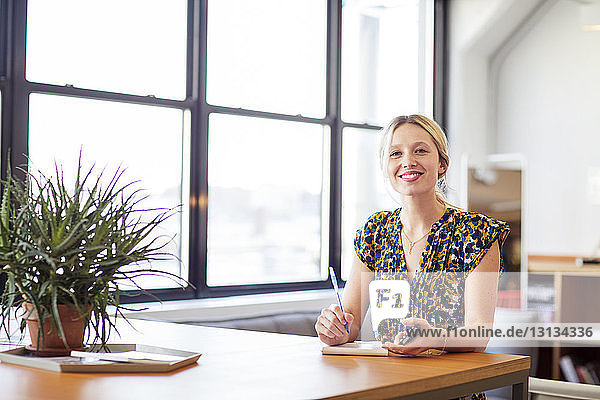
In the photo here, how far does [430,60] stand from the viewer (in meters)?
6.09

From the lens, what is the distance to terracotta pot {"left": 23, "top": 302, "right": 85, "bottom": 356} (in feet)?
5.76

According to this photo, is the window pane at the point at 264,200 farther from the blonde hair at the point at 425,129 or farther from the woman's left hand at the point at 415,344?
the woman's left hand at the point at 415,344

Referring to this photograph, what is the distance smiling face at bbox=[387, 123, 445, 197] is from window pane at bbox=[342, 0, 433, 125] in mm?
3145

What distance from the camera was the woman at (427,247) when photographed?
7.23ft

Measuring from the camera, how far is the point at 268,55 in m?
5.00

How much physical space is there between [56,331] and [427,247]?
1.08 meters

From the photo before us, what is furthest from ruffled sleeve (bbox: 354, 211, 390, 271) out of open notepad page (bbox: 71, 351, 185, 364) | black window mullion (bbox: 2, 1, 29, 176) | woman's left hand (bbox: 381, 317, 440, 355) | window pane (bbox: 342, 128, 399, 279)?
window pane (bbox: 342, 128, 399, 279)

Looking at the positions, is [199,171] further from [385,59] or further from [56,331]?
[56,331]

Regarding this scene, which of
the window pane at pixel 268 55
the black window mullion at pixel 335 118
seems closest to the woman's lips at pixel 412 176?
the window pane at pixel 268 55

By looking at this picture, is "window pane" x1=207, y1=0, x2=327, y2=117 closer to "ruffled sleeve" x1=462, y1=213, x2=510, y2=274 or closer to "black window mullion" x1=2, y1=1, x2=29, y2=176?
"black window mullion" x1=2, y1=1, x2=29, y2=176

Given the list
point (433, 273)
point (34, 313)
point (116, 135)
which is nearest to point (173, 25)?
point (116, 135)

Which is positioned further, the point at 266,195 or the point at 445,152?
the point at 266,195

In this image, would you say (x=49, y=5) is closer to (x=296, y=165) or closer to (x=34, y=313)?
(x=296, y=165)

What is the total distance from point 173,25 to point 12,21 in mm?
965
